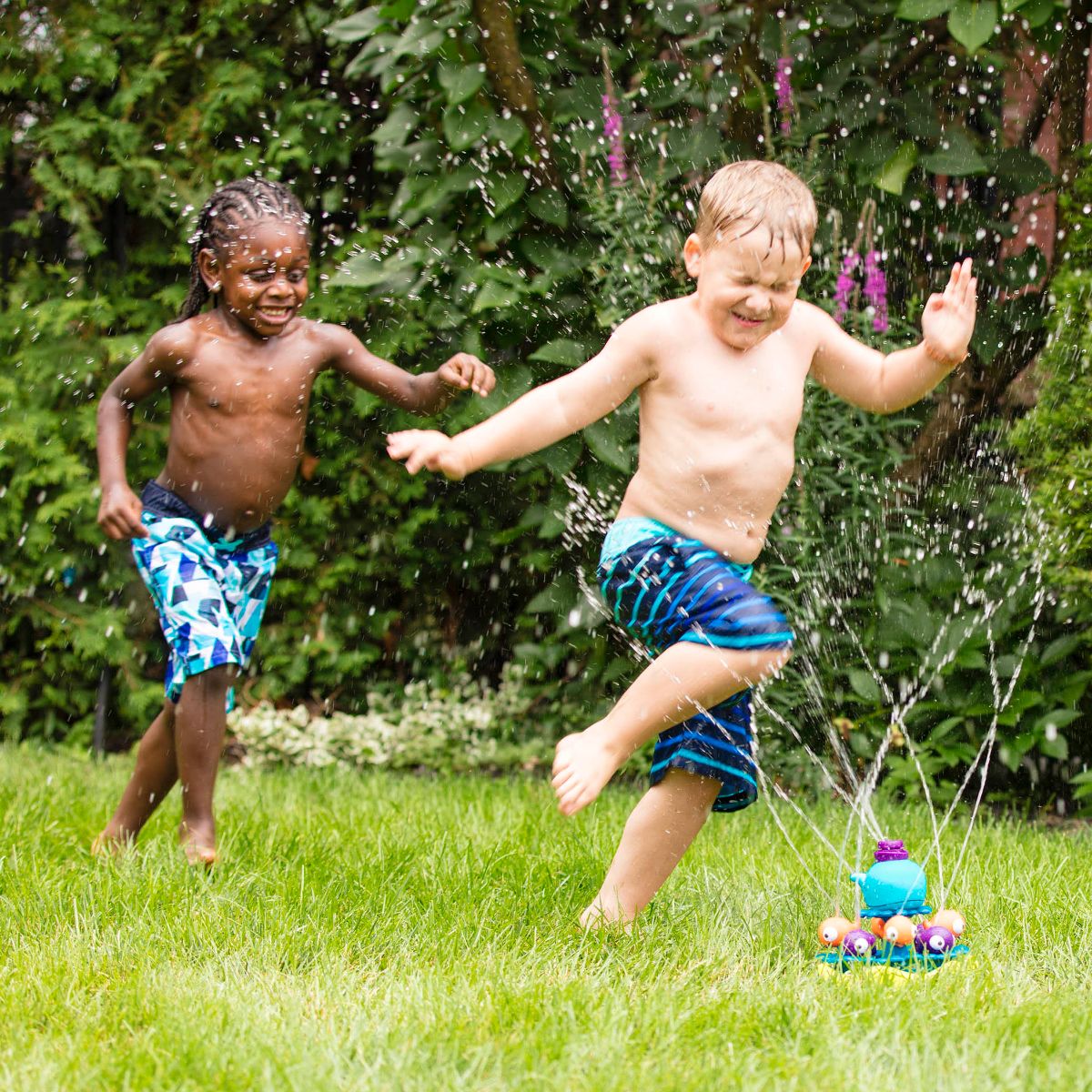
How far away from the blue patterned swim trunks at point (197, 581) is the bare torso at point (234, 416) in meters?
0.05

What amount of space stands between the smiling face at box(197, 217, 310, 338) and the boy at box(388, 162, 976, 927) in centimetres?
84

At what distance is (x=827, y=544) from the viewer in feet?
12.8

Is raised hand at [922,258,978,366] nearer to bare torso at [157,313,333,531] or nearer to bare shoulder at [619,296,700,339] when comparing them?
bare shoulder at [619,296,700,339]

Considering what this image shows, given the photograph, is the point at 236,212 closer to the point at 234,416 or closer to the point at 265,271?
the point at 265,271

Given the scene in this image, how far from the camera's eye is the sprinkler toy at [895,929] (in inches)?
86.9

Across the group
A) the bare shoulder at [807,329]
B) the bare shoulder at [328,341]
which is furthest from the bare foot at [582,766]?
the bare shoulder at [328,341]

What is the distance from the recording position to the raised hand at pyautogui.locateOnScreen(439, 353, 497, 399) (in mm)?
2580

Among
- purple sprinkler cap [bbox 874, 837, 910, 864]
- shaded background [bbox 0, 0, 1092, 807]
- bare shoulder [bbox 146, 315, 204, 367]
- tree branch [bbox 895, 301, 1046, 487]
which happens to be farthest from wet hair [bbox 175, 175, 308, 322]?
tree branch [bbox 895, 301, 1046, 487]

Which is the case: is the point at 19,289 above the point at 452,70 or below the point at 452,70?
below

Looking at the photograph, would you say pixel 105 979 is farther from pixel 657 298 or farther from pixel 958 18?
pixel 958 18

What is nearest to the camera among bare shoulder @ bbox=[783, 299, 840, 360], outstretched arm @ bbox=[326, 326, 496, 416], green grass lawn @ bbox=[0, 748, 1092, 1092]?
green grass lawn @ bbox=[0, 748, 1092, 1092]

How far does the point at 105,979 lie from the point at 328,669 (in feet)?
9.23

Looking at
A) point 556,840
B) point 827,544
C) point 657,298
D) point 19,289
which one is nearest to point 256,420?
point 556,840

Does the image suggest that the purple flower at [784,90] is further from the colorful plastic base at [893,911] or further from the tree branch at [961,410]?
the colorful plastic base at [893,911]
